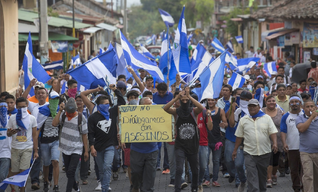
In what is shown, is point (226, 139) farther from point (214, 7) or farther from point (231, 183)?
point (214, 7)

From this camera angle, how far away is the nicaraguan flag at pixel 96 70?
9.47 meters

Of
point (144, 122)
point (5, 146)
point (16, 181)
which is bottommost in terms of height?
point (16, 181)

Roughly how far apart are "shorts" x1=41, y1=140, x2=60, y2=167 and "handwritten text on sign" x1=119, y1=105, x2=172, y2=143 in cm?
137

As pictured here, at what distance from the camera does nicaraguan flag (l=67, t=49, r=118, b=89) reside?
947 cm

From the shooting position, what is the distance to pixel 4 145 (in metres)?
7.78

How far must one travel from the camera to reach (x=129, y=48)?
456 inches

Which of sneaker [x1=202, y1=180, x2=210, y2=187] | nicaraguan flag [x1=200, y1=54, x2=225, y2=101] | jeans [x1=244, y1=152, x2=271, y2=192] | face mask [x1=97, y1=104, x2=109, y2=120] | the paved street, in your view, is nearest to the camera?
jeans [x1=244, y1=152, x2=271, y2=192]

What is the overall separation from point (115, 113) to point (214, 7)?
71.5 meters

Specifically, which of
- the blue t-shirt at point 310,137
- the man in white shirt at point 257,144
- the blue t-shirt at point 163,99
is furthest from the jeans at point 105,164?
the blue t-shirt at point 310,137

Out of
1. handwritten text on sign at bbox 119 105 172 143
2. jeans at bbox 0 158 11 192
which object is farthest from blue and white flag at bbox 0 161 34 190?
handwritten text on sign at bbox 119 105 172 143

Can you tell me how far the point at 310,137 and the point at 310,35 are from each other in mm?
15685

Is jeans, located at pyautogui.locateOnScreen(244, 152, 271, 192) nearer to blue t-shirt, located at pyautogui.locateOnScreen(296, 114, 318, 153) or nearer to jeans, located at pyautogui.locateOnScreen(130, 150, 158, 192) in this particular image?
blue t-shirt, located at pyautogui.locateOnScreen(296, 114, 318, 153)

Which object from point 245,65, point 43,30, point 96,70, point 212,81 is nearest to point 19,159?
point 96,70

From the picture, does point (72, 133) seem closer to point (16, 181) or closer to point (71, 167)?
point (71, 167)
